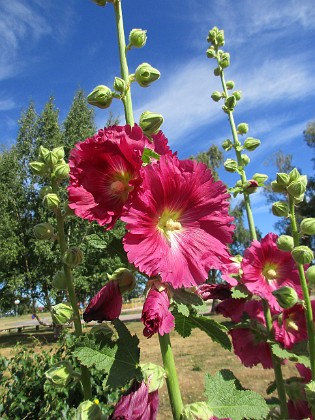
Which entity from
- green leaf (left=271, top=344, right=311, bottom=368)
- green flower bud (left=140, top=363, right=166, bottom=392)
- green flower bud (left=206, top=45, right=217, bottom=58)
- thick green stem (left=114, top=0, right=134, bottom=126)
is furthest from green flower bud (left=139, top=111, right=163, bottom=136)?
green flower bud (left=206, top=45, right=217, bottom=58)

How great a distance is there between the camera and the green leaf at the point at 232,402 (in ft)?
3.21

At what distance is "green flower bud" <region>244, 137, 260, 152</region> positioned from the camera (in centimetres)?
256

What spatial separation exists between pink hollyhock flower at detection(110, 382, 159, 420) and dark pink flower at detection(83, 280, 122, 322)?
175 mm

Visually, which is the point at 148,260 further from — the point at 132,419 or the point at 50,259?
the point at 50,259

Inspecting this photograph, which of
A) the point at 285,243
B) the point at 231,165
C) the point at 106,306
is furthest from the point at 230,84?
the point at 106,306

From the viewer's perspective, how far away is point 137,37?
45.6 inches

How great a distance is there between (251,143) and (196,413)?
1986mm

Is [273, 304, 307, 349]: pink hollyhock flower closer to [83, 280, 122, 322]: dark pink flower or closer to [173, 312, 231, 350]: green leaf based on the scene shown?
[173, 312, 231, 350]: green leaf

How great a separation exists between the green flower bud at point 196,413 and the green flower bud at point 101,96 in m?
0.82

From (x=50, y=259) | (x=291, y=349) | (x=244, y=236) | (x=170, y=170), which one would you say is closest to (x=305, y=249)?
(x=291, y=349)

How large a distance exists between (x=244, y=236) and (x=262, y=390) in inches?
667

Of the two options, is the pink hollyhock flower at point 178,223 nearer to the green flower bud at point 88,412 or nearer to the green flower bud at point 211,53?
the green flower bud at point 88,412

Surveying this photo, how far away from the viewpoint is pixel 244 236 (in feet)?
73.5

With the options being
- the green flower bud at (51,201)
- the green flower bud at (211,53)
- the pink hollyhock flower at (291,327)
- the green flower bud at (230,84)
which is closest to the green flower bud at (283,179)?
the pink hollyhock flower at (291,327)
